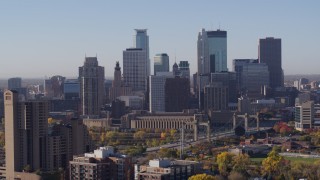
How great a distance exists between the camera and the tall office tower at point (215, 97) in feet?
201

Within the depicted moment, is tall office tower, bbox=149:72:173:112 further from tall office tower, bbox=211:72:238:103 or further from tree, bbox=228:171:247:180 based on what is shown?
tree, bbox=228:171:247:180

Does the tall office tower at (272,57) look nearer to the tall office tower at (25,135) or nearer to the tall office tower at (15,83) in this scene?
the tall office tower at (15,83)

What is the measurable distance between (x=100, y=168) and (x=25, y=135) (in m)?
5.15

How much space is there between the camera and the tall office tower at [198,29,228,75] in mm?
86188

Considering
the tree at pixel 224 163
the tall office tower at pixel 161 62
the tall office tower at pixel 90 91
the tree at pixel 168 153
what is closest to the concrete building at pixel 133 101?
the tall office tower at pixel 90 91

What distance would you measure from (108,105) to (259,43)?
86.3 ft

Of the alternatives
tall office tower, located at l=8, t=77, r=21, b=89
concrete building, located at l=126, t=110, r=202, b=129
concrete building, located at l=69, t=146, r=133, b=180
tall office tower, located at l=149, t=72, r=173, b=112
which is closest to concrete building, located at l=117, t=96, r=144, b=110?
tall office tower, located at l=149, t=72, r=173, b=112

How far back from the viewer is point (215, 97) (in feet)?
202

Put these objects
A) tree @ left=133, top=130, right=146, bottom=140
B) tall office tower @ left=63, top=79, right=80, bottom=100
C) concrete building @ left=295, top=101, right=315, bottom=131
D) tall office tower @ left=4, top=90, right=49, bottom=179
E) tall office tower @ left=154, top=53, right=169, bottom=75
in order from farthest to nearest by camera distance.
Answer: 1. tall office tower @ left=154, top=53, right=169, bottom=75
2. tall office tower @ left=63, top=79, right=80, bottom=100
3. concrete building @ left=295, top=101, right=315, bottom=131
4. tree @ left=133, top=130, right=146, bottom=140
5. tall office tower @ left=4, top=90, right=49, bottom=179

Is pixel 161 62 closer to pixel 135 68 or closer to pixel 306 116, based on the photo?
pixel 135 68

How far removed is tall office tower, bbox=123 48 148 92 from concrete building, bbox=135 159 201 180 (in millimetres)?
50775

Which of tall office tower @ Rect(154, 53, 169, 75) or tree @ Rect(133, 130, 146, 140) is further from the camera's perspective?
tall office tower @ Rect(154, 53, 169, 75)

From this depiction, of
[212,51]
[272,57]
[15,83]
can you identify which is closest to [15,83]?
[15,83]

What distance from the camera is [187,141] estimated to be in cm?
4300
